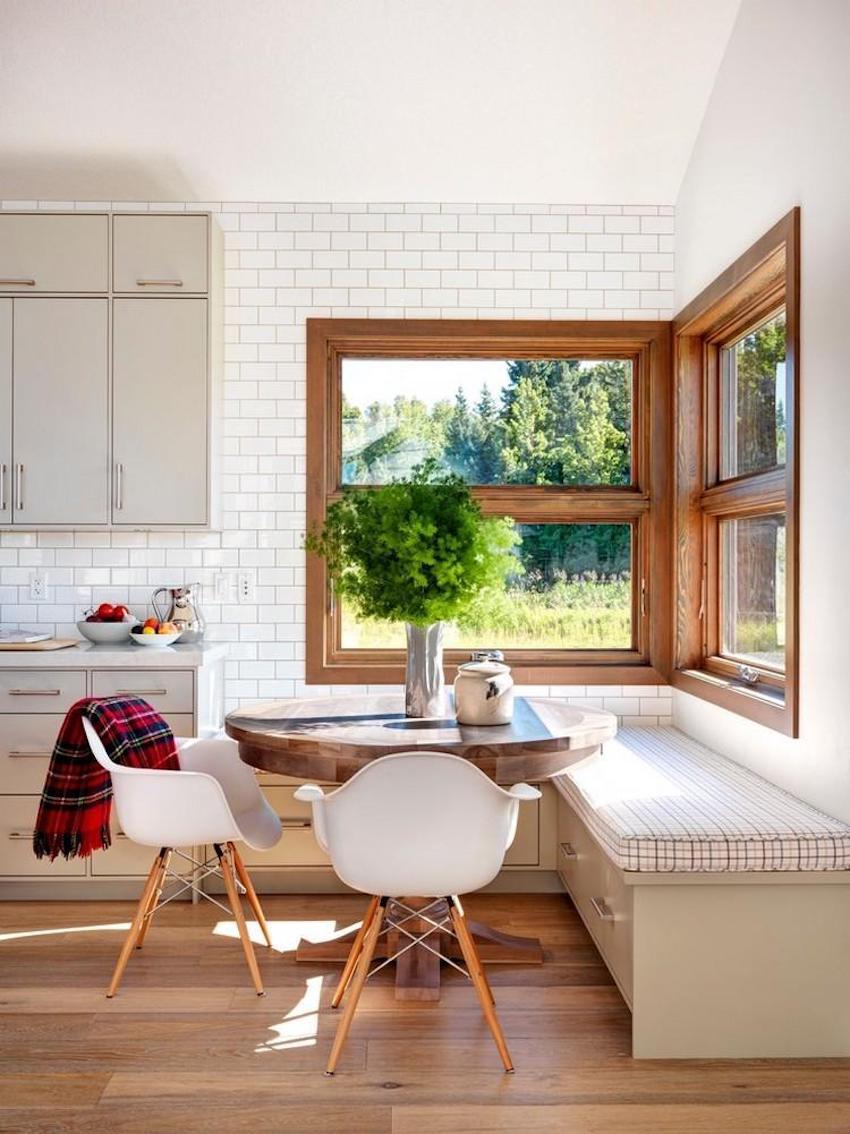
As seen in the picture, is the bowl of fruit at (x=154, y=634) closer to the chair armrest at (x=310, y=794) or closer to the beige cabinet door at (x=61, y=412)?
the beige cabinet door at (x=61, y=412)

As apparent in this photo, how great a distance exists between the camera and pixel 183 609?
4.34 metres

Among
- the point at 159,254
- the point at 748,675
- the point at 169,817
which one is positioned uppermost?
the point at 159,254

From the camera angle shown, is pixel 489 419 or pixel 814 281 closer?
pixel 814 281

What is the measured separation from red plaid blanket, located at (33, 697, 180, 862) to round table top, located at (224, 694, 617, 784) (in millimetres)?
305

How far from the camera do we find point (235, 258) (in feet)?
14.8

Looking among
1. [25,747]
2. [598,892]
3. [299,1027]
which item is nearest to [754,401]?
[598,892]

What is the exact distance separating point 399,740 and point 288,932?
121cm

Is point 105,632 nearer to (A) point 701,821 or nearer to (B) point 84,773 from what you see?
(B) point 84,773

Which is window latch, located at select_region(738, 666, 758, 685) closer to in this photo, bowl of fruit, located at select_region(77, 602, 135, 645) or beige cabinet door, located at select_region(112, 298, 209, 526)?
beige cabinet door, located at select_region(112, 298, 209, 526)

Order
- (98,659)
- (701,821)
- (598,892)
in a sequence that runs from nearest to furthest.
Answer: (701,821)
(598,892)
(98,659)

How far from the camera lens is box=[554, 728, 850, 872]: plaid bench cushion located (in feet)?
8.88

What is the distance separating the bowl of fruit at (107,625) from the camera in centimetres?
426

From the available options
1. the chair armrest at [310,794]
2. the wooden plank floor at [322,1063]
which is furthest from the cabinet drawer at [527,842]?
the chair armrest at [310,794]

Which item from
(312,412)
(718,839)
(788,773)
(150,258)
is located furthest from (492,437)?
(718,839)
